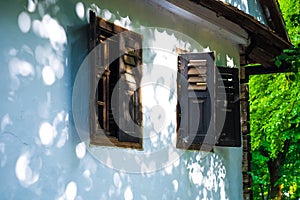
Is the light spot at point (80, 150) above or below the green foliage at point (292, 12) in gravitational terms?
below

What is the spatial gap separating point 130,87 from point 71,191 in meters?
1.41

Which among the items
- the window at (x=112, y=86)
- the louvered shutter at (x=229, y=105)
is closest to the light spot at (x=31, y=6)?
the window at (x=112, y=86)

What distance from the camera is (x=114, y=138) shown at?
6219mm

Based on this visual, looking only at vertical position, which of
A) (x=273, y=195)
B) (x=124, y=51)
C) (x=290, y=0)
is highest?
(x=290, y=0)

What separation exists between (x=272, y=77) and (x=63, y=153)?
9.22 m

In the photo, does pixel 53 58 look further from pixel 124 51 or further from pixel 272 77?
pixel 272 77

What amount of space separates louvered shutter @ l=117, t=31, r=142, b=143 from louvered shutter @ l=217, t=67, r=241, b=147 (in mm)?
1809

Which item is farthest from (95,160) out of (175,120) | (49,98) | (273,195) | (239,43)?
(273,195)

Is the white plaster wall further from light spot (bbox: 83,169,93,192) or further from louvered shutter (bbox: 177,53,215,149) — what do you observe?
louvered shutter (bbox: 177,53,215,149)

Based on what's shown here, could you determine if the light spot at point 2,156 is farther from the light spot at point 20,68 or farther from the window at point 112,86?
the window at point 112,86

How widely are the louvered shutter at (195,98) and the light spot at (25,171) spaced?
9.33 ft

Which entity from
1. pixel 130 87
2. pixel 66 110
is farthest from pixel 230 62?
pixel 66 110

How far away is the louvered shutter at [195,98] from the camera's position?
7.62 metres

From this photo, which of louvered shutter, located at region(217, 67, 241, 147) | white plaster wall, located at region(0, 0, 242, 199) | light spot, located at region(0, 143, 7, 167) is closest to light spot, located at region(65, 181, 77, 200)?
white plaster wall, located at region(0, 0, 242, 199)
